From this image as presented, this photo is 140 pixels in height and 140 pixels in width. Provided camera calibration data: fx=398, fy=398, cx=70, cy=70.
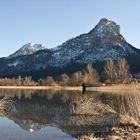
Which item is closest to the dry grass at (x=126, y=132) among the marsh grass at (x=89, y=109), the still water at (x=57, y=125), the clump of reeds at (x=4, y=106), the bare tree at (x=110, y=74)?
the still water at (x=57, y=125)

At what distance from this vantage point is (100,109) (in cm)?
2877

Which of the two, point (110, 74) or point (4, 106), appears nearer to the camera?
point (4, 106)

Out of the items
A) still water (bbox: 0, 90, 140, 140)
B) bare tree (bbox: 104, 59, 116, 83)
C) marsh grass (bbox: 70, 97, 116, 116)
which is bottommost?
still water (bbox: 0, 90, 140, 140)

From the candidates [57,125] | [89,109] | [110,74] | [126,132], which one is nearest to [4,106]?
[89,109]

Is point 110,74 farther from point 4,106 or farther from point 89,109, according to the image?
point 89,109

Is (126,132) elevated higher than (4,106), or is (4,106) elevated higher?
(4,106)

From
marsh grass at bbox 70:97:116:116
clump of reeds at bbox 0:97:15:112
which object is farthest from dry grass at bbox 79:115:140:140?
clump of reeds at bbox 0:97:15:112

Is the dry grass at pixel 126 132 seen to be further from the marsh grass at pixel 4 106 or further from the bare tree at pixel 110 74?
the bare tree at pixel 110 74

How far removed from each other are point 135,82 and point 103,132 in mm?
2913

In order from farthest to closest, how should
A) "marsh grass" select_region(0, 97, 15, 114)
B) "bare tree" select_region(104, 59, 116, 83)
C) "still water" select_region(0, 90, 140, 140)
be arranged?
"bare tree" select_region(104, 59, 116, 83)
"marsh grass" select_region(0, 97, 15, 114)
"still water" select_region(0, 90, 140, 140)

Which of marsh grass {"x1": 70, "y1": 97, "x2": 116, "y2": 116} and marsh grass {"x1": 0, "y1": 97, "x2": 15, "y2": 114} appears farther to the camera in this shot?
marsh grass {"x1": 0, "y1": 97, "x2": 15, "y2": 114}

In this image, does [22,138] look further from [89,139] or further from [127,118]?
[127,118]

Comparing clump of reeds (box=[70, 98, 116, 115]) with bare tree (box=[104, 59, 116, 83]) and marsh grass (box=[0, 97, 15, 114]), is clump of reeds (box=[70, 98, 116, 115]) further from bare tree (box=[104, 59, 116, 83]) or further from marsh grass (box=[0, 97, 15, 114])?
bare tree (box=[104, 59, 116, 83])

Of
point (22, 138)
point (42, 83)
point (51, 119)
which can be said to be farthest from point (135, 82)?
point (42, 83)
